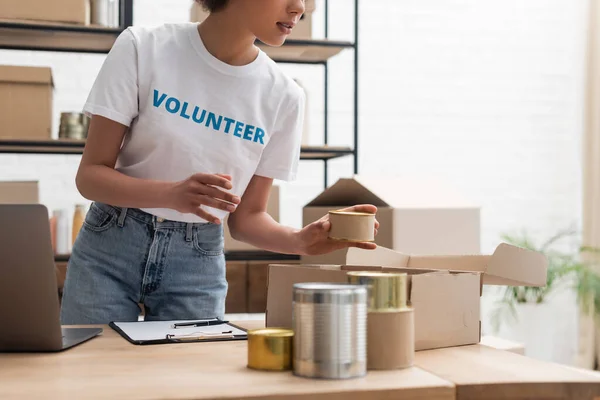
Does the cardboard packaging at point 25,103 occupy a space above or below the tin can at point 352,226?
above

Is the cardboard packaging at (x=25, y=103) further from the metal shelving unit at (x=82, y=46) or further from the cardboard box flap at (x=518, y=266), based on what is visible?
Result: the cardboard box flap at (x=518, y=266)

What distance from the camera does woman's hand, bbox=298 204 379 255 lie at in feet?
4.02

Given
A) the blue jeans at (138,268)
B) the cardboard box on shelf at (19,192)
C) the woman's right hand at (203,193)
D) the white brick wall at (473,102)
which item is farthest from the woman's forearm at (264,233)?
the white brick wall at (473,102)

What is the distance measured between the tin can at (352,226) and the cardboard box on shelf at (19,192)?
6.10ft

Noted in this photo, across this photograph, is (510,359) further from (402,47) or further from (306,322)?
(402,47)

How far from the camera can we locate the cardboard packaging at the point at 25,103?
2.73m

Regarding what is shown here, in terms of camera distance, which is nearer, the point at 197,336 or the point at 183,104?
the point at 197,336

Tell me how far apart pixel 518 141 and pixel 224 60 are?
2688 millimetres

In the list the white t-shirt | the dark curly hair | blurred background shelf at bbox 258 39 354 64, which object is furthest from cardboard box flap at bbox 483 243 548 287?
blurred background shelf at bbox 258 39 354 64

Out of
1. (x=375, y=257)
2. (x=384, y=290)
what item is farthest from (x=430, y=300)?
(x=375, y=257)

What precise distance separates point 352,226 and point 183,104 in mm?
511

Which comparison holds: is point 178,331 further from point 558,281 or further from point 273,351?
point 558,281

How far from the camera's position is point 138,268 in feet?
4.97

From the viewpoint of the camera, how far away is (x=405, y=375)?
0.86 meters
